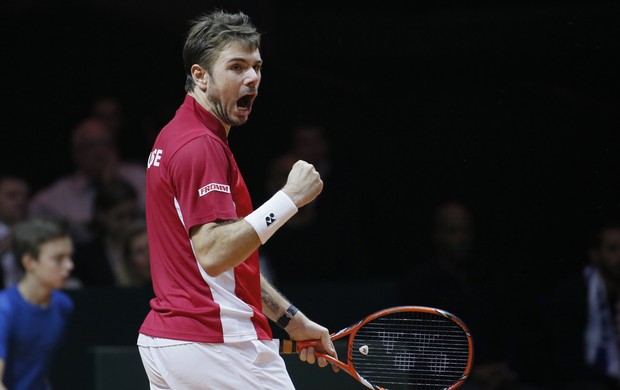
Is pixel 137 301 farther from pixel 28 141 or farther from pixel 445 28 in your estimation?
pixel 445 28

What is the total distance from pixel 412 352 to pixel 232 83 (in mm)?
1213

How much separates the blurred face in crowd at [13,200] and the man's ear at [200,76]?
351cm

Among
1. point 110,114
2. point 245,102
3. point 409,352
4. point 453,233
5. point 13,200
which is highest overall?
point 110,114

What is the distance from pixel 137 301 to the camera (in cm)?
638

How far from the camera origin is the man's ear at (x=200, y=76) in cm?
348

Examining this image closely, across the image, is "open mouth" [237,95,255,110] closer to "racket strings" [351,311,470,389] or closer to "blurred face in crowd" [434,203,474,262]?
"racket strings" [351,311,470,389]

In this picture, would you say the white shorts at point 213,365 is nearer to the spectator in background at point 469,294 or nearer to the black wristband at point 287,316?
the black wristband at point 287,316

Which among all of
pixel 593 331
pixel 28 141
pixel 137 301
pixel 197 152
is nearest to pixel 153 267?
pixel 197 152

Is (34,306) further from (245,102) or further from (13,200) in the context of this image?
(245,102)

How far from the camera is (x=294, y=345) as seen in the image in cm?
380

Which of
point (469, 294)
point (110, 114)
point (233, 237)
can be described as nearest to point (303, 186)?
point (233, 237)

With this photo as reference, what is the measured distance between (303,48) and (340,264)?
2.07 meters

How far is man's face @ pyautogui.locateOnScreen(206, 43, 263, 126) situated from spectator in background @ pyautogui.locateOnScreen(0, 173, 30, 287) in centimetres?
332

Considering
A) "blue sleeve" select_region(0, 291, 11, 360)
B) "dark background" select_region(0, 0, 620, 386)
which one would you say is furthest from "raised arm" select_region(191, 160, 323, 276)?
"dark background" select_region(0, 0, 620, 386)
